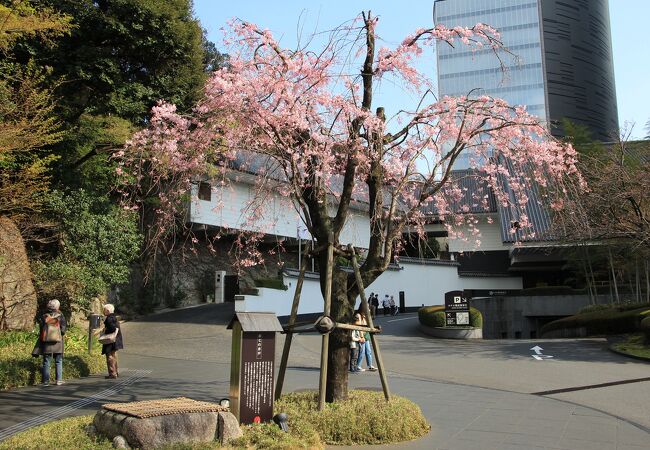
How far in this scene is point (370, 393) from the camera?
8.13 m

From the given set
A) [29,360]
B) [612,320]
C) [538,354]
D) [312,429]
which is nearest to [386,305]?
[612,320]

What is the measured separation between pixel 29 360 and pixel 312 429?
7.14 m

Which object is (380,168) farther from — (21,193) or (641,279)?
(641,279)

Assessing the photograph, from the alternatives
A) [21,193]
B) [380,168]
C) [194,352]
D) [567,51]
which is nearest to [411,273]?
[194,352]

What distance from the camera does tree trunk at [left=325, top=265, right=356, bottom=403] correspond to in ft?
24.6

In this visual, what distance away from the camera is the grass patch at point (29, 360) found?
1015cm

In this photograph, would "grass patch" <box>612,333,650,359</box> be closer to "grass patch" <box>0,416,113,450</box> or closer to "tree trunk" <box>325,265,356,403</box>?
"tree trunk" <box>325,265,356,403</box>

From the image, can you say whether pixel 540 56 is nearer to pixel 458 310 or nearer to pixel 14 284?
pixel 458 310

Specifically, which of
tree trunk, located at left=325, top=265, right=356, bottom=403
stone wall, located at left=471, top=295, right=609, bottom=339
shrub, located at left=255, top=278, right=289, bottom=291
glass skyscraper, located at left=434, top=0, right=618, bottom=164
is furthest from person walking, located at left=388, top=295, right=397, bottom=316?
glass skyscraper, located at left=434, top=0, right=618, bottom=164

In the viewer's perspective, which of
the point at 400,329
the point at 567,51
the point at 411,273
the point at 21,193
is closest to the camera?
the point at 21,193

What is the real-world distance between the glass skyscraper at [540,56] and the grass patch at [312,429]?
73036mm

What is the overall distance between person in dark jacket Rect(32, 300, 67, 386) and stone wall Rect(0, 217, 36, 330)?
421cm

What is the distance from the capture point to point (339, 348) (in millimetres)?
7617

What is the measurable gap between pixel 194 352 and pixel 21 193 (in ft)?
22.0
